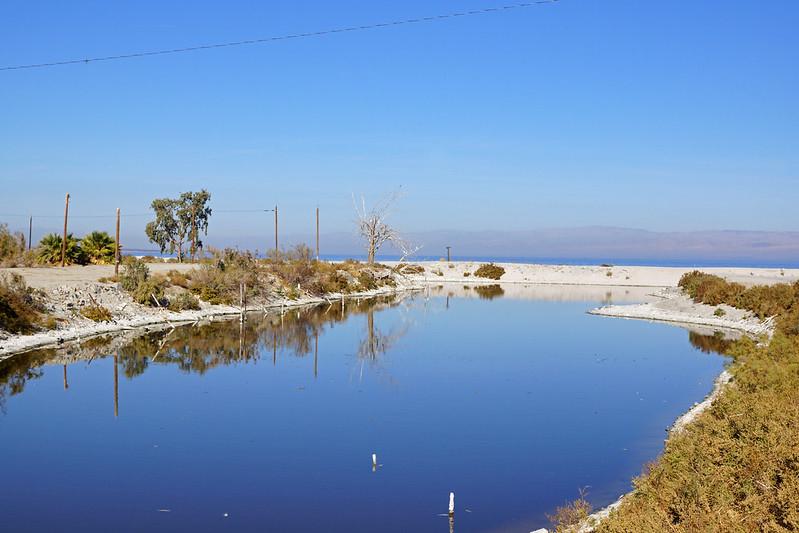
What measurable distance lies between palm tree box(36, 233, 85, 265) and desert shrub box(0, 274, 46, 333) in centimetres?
2057

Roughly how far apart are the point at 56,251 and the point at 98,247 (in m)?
3.25

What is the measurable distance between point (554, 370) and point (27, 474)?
1430 cm

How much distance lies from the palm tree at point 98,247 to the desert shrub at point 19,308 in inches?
895

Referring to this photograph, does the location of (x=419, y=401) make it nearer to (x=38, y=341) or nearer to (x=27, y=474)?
(x=27, y=474)

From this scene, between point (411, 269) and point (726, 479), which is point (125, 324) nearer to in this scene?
point (726, 479)

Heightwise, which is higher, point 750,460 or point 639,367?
point 750,460

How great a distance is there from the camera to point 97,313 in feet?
93.2

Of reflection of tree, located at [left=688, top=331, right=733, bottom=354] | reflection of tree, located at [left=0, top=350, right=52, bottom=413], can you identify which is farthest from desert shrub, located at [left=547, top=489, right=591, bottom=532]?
reflection of tree, located at [left=688, top=331, right=733, bottom=354]

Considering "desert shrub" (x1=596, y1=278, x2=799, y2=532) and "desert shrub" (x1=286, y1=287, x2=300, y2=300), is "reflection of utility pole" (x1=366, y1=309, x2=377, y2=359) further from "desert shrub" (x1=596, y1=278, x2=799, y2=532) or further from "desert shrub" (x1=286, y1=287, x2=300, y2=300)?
"desert shrub" (x1=596, y1=278, x2=799, y2=532)

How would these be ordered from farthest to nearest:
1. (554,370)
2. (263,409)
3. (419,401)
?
(554,370) < (419,401) < (263,409)

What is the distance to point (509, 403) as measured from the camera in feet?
54.6

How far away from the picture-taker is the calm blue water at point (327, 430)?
31.9 feet

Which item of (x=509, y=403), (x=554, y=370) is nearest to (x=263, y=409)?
(x=509, y=403)

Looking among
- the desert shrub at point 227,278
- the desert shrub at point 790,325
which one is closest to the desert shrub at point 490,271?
the desert shrub at point 227,278
